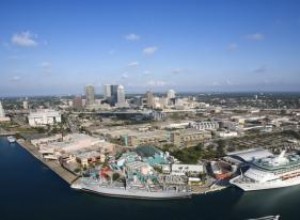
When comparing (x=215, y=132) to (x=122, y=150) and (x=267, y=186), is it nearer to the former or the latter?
(x=122, y=150)

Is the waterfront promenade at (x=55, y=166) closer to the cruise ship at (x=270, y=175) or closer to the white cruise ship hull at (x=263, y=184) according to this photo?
the white cruise ship hull at (x=263, y=184)

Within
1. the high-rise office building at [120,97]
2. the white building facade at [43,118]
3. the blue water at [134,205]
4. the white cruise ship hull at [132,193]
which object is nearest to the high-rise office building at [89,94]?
the high-rise office building at [120,97]

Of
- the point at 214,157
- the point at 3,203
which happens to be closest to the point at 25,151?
the point at 3,203

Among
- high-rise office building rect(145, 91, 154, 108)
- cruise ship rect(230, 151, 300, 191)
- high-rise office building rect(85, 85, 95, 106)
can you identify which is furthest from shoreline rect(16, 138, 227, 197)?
high-rise office building rect(85, 85, 95, 106)

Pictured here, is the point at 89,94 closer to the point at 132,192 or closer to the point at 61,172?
the point at 61,172

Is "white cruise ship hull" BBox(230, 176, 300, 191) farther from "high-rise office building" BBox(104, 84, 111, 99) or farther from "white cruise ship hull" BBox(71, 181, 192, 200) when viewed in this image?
"high-rise office building" BBox(104, 84, 111, 99)

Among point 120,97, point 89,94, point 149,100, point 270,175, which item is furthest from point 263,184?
point 89,94
